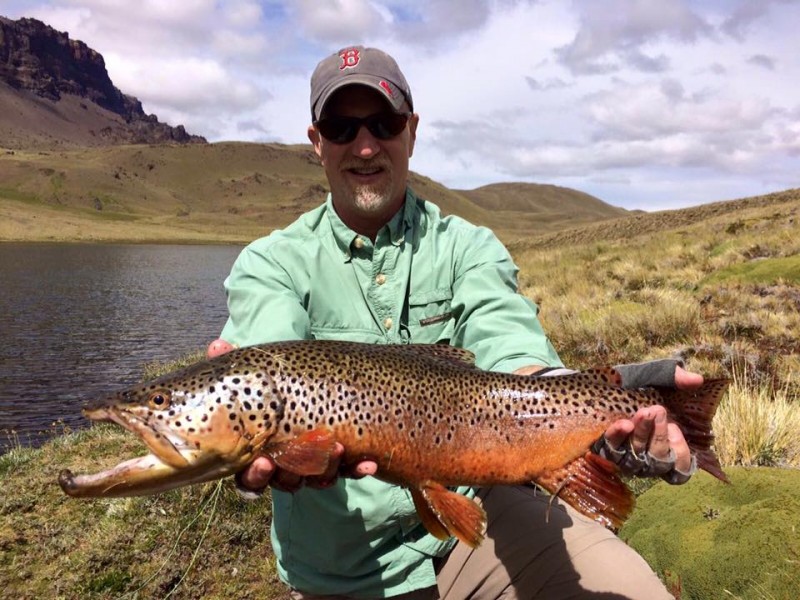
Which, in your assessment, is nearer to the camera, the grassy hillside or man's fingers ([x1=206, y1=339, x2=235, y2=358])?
man's fingers ([x1=206, y1=339, x2=235, y2=358])

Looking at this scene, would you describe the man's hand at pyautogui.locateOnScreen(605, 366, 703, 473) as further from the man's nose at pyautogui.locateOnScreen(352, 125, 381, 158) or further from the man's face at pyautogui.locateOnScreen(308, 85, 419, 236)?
the man's nose at pyautogui.locateOnScreen(352, 125, 381, 158)

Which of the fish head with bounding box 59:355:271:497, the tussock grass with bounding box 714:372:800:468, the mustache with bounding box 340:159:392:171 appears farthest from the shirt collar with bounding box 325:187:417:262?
the tussock grass with bounding box 714:372:800:468

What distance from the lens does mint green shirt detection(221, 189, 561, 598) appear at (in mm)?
3480

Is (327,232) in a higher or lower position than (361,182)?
lower

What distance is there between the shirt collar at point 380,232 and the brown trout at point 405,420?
99 centimetres

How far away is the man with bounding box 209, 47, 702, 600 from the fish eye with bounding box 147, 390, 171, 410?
50 centimetres

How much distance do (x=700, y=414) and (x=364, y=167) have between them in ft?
8.46

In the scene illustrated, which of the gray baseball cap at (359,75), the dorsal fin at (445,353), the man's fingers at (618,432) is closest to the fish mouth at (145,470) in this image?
the dorsal fin at (445,353)

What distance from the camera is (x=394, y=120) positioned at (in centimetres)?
419

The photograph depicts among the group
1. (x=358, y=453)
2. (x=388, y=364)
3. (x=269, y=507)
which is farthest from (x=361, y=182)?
(x=269, y=507)

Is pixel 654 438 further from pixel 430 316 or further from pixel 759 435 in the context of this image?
pixel 759 435

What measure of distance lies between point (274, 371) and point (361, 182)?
5.47 feet

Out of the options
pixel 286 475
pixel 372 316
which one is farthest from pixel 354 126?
pixel 286 475

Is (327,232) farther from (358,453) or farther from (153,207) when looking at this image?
(153,207)
